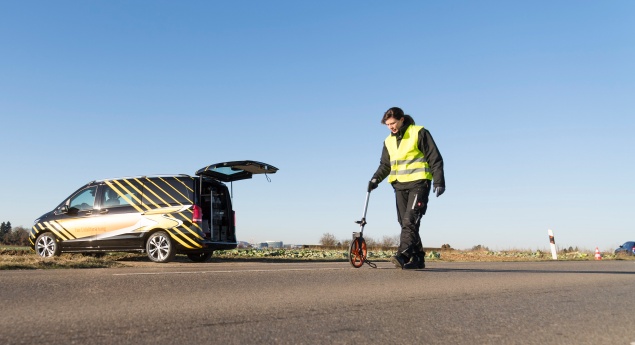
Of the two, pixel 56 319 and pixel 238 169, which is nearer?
pixel 56 319

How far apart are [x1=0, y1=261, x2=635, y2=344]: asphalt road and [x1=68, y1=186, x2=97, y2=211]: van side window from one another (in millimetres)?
7893

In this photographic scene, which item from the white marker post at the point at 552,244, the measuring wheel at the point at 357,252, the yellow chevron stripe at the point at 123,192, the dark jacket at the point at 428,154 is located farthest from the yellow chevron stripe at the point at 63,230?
the white marker post at the point at 552,244

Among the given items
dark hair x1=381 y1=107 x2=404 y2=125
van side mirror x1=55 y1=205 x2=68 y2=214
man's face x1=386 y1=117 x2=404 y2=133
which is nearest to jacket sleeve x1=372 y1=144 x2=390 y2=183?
man's face x1=386 y1=117 x2=404 y2=133

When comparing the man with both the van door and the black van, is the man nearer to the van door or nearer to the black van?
the black van

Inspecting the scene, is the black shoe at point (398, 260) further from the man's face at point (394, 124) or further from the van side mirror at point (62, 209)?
the van side mirror at point (62, 209)

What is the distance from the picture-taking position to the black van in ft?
40.8

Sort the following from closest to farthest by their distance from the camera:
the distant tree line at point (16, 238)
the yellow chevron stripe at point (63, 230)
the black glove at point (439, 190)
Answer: the black glove at point (439, 190)
the yellow chevron stripe at point (63, 230)
the distant tree line at point (16, 238)

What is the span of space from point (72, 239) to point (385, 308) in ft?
36.5

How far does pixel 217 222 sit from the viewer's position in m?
13.3

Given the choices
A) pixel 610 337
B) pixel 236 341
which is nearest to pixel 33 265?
pixel 236 341

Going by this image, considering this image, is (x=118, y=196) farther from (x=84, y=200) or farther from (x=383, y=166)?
(x=383, y=166)

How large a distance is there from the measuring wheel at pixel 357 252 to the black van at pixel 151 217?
16.3 ft

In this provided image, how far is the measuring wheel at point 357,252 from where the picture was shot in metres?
8.32

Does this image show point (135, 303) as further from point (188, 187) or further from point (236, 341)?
point (188, 187)
